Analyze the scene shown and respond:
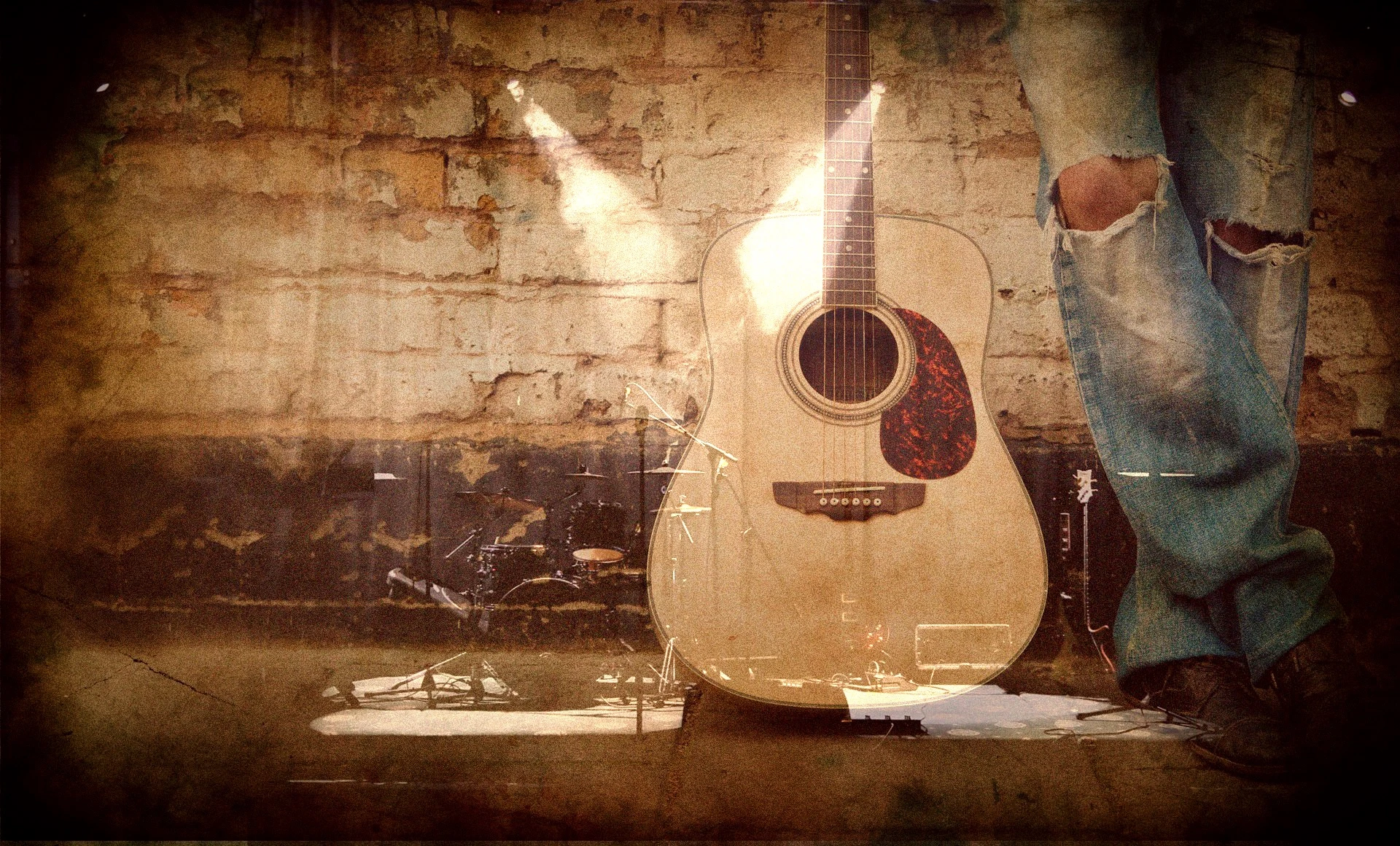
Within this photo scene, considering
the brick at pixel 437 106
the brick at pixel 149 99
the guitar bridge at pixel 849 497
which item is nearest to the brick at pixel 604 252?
the brick at pixel 437 106

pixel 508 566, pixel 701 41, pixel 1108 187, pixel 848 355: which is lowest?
pixel 508 566

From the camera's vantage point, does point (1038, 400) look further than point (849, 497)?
Yes

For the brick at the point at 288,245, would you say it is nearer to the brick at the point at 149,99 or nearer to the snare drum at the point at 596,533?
the brick at the point at 149,99

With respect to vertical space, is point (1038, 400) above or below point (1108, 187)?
below

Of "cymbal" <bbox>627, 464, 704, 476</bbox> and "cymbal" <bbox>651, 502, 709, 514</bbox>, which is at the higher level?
"cymbal" <bbox>627, 464, 704, 476</bbox>

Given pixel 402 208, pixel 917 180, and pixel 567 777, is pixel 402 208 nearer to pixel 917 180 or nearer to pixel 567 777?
pixel 917 180

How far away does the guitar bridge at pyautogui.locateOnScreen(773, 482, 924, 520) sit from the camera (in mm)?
1810

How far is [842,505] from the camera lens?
5.94 feet

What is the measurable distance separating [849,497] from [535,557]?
2.25 feet

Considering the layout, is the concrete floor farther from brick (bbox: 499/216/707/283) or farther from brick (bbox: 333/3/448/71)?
brick (bbox: 333/3/448/71)

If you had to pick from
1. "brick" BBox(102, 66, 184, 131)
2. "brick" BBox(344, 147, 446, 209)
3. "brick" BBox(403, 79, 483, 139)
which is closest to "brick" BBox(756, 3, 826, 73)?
"brick" BBox(403, 79, 483, 139)

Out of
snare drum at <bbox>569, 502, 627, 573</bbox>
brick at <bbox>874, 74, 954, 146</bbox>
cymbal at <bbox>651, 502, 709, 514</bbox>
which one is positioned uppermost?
brick at <bbox>874, 74, 954, 146</bbox>

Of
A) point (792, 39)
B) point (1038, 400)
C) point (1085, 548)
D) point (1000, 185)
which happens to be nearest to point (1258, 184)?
point (1000, 185)

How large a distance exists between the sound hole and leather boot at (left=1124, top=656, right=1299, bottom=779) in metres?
0.87
